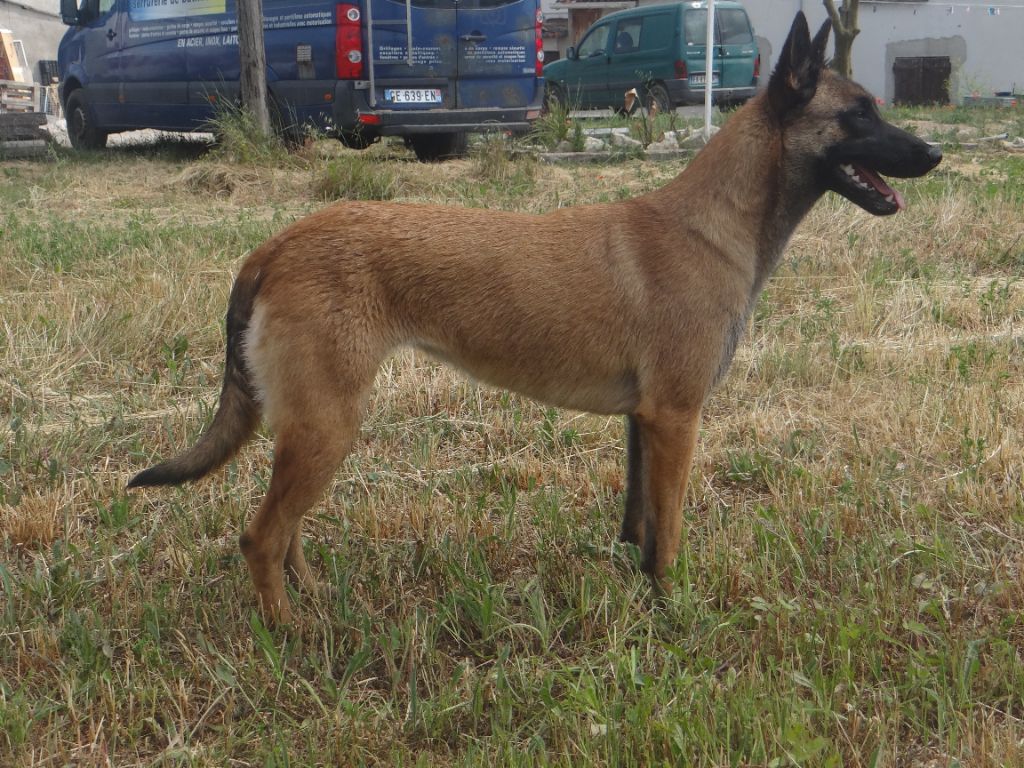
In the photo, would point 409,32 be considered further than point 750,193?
Yes

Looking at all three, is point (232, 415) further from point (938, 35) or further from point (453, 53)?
point (938, 35)

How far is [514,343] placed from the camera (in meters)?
3.43

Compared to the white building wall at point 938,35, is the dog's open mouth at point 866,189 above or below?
below

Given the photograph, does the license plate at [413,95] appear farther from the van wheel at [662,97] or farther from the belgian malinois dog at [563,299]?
the van wheel at [662,97]

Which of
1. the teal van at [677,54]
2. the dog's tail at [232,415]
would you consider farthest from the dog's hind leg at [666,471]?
the teal van at [677,54]

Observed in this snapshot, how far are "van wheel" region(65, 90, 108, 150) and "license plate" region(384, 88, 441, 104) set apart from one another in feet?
16.7

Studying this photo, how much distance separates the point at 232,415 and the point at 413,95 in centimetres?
879

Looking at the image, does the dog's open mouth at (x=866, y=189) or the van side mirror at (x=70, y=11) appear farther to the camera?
the van side mirror at (x=70, y=11)

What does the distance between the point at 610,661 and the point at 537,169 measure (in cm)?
788

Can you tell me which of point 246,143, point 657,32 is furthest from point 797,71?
point 657,32

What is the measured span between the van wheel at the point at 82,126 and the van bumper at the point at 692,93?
32.8 feet

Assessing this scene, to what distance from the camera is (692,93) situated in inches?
760

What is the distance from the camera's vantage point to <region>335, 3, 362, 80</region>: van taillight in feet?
36.0

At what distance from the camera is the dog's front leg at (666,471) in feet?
11.1
